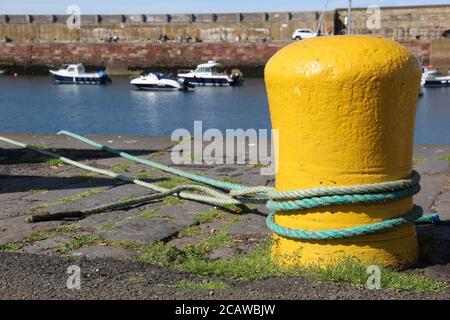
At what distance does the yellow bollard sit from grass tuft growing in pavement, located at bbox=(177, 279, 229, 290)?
66 centimetres

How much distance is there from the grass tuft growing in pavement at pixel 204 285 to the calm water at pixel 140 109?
824 inches

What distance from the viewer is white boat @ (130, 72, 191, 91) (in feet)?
165

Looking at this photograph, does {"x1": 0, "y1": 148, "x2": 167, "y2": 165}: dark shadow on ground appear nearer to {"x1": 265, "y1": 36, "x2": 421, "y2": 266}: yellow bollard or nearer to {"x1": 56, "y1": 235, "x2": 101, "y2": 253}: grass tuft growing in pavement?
{"x1": 56, "y1": 235, "x2": 101, "y2": 253}: grass tuft growing in pavement

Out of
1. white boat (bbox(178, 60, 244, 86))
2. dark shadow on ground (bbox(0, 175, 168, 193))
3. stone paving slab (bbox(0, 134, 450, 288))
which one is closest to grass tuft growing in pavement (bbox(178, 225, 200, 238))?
stone paving slab (bbox(0, 134, 450, 288))

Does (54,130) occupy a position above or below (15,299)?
below

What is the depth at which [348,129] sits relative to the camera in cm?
454

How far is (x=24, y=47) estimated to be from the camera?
66562 millimetres

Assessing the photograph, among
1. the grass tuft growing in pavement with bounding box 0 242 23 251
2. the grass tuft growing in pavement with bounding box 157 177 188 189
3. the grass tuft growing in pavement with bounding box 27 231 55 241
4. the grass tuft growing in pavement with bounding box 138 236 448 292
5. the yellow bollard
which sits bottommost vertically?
the grass tuft growing in pavement with bounding box 157 177 188 189

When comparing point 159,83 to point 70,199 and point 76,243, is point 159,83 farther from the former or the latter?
point 76,243

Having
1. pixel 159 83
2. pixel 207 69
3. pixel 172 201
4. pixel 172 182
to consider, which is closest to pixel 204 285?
pixel 172 201

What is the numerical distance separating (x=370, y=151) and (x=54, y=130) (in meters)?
24.5

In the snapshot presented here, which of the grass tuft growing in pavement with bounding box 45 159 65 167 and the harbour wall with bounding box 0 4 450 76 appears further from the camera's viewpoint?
the harbour wall with bounding box 0 4 450 76

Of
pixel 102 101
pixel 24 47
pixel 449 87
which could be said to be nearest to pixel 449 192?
pixel 102 101

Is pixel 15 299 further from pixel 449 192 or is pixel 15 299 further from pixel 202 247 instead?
pixel 449 192
